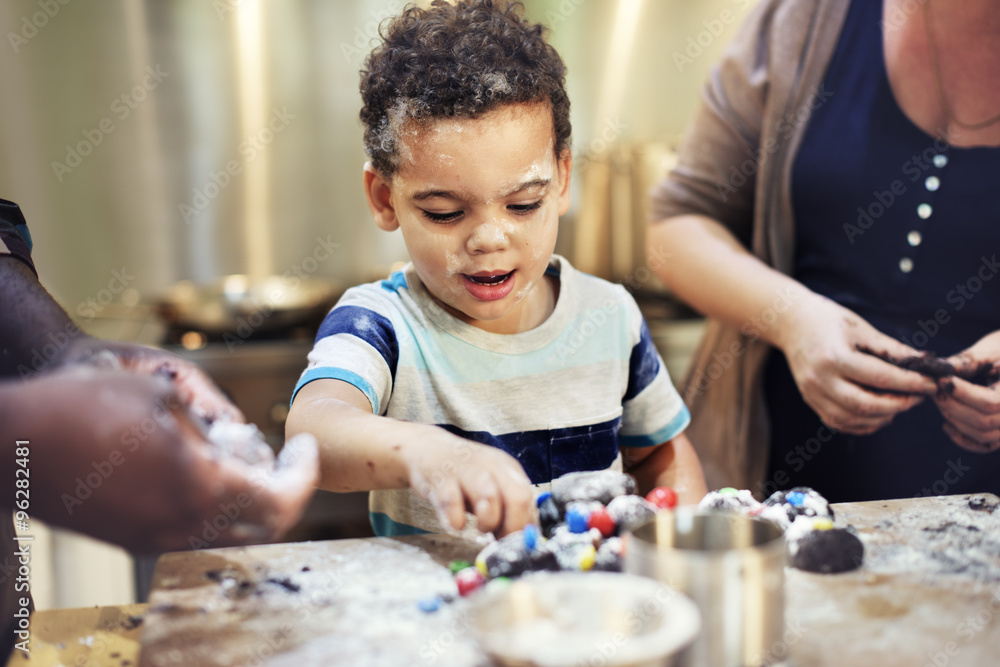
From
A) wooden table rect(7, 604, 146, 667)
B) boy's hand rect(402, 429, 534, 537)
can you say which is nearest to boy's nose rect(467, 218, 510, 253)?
boy's hand rect(402, 429, 534, 537)

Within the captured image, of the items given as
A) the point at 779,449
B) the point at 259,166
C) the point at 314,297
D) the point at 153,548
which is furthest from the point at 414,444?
the point at 259,166

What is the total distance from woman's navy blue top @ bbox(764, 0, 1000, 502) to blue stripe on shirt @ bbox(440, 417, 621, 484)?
2.01 ft

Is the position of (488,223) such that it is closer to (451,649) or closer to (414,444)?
(414,444)

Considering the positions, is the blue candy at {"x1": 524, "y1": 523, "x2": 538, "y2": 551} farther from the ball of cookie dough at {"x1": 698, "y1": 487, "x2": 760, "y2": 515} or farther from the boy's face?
the boy's face

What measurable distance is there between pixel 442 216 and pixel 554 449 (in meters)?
0.36

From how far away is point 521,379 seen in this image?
1.15 metres

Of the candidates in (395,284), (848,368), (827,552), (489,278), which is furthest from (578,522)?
(848,368)

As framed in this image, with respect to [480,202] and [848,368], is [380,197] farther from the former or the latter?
[848,368]

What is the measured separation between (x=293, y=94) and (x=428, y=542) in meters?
1.97

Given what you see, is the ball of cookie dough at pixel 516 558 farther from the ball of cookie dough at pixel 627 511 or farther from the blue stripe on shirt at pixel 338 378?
the blue stripe on shirt at pixel 338 378

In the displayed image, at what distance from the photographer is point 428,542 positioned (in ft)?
2.92

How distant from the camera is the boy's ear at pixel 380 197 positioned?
1070 mm

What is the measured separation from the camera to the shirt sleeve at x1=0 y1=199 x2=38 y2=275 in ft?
2.60

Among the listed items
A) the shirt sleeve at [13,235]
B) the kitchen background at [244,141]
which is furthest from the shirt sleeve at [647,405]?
the kitchen background at [244,141]
